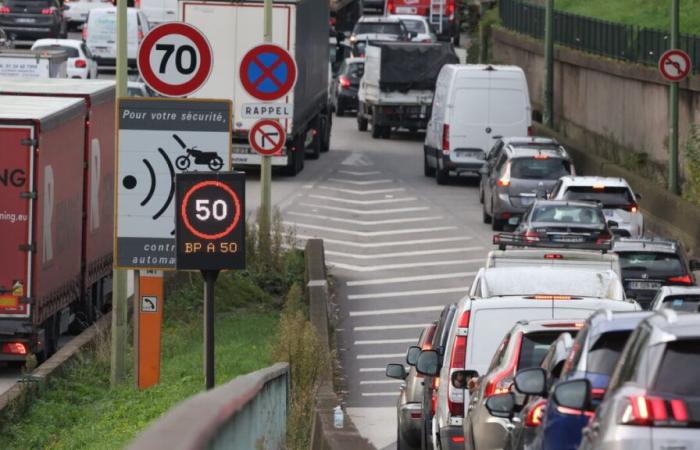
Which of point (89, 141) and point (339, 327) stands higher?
point (89, 141)

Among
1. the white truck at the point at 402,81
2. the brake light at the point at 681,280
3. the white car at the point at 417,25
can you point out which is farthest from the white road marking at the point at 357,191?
the white car at the point at 417,25

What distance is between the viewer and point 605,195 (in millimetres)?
31938

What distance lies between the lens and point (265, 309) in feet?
82.1

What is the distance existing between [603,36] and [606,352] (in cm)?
3754

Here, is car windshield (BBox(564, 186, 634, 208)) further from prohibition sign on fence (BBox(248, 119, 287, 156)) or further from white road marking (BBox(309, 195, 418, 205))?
white road marking (BBox(309, 195, 418, 205))

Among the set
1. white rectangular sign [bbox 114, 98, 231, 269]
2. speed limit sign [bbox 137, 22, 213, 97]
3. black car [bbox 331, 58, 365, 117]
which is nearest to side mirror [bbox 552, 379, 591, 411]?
white rectangular sign [bbox 114, 98, 231, 269]

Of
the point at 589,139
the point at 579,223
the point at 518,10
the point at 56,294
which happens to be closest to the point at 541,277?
the point at 56,294

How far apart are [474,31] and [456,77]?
44054 millimetres

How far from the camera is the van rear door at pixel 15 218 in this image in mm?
20844

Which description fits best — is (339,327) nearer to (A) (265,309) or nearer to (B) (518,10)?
(A) (265,309)

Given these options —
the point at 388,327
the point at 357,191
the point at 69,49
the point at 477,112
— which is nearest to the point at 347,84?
the point at 69,49

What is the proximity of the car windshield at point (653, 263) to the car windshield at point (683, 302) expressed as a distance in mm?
4553

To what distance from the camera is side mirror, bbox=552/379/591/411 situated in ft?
27.7

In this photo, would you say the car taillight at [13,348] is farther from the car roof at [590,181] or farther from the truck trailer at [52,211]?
the car roof at [590,181]
